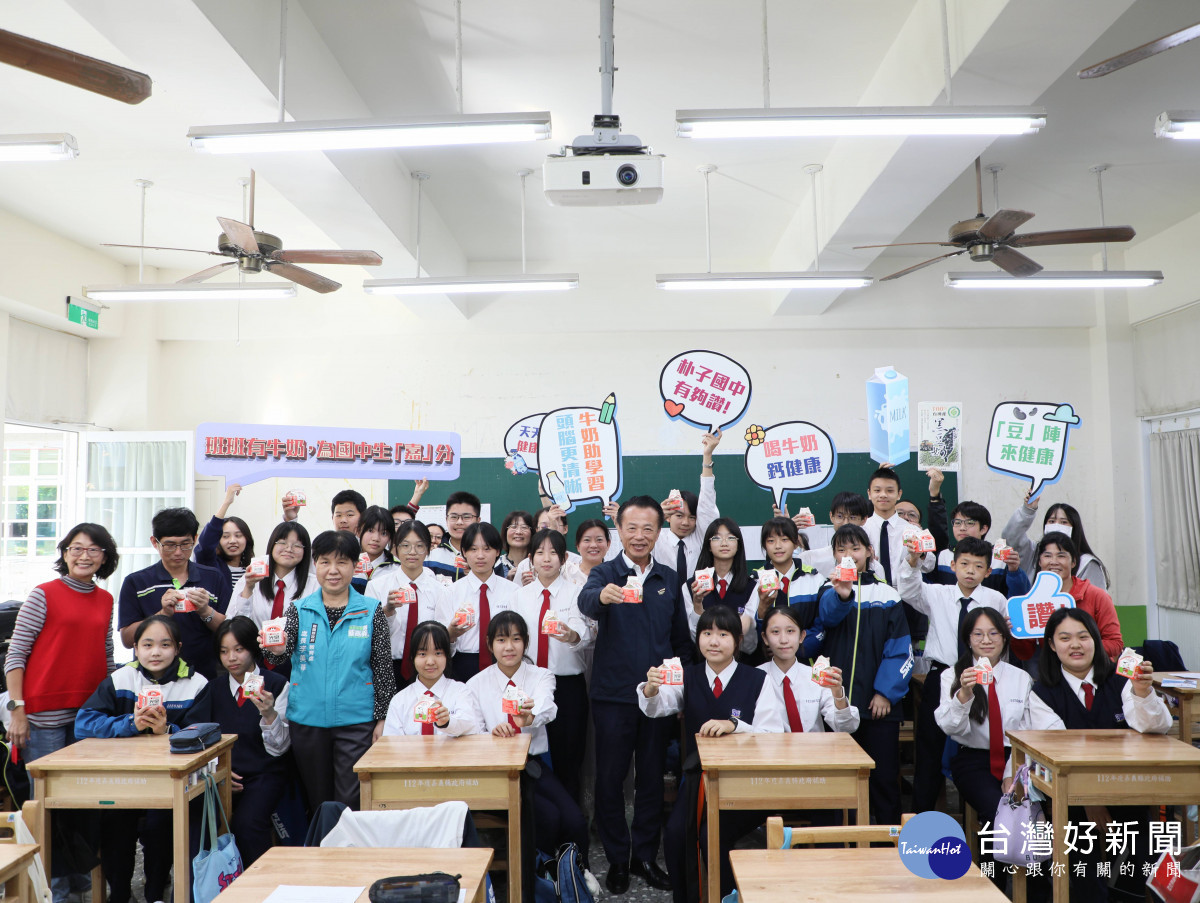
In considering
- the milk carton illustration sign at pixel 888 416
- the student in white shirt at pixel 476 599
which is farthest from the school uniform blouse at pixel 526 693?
the milk carton illustration sign at pixel 888 416

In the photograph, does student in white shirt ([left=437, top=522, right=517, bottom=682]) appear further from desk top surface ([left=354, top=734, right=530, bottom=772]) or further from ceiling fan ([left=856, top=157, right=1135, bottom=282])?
ceiling fan ([left=856, top=157, right=1135, bottom=282])

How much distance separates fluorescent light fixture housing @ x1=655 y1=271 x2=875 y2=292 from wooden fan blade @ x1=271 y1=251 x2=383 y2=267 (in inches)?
70.7

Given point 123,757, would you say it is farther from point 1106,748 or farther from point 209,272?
point 1106,748

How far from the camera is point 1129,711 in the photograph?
2801mm

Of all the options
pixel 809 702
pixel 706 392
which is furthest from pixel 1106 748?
pixel 706 392

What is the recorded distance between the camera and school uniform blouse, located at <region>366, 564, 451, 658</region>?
353 cm

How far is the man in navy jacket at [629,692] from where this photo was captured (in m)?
A: 3.11

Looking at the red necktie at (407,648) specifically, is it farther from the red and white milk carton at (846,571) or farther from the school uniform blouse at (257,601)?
the red and white milk carton at (846,571)

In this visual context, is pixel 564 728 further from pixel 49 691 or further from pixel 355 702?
pixel 49 691

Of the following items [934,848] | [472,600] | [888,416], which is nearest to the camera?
[934,848]

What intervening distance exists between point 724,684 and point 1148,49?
2392mm

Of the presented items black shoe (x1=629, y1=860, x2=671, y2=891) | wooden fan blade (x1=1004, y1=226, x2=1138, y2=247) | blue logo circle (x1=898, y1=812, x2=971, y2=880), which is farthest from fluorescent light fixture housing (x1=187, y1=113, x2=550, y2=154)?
wooden fan blade (x1=1004, y1=226, x2=1138, y2=247)

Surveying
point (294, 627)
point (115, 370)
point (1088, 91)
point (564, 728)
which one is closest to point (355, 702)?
point (294, 627)

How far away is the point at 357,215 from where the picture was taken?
4.59 metres
